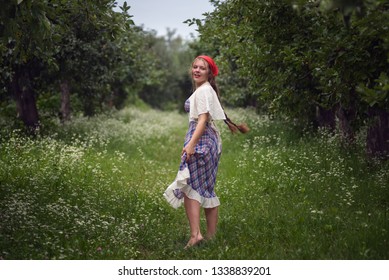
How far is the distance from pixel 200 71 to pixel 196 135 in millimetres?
889

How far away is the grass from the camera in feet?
18.3

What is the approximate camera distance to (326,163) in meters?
9.87

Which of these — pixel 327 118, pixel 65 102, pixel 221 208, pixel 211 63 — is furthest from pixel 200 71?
pixel 65 102

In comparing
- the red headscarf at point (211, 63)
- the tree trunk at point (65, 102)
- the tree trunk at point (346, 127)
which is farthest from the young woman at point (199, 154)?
the tree trunk at point (65, 102)

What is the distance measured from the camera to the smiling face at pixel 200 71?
615 cm

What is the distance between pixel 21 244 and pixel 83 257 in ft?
2.55

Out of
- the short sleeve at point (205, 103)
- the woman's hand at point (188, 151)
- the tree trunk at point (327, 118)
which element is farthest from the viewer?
the tree trunk at point (327, 118)

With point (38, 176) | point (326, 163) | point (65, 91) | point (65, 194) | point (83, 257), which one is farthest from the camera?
point (65, 91)

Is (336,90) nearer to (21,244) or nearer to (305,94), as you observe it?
(305,94)

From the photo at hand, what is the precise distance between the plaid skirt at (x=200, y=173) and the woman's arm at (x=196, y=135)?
14cm

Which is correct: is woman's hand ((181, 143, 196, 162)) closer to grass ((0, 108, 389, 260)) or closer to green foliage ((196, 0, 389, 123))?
grass ((0, 108, 389, 260))

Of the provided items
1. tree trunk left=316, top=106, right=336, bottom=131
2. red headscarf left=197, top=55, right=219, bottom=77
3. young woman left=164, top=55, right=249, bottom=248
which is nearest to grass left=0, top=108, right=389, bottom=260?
young woman left=164, top=55, right=249, bottom=248

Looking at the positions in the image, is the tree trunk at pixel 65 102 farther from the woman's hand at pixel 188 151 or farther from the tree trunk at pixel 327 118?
the woman's hand at pixel 188 151
